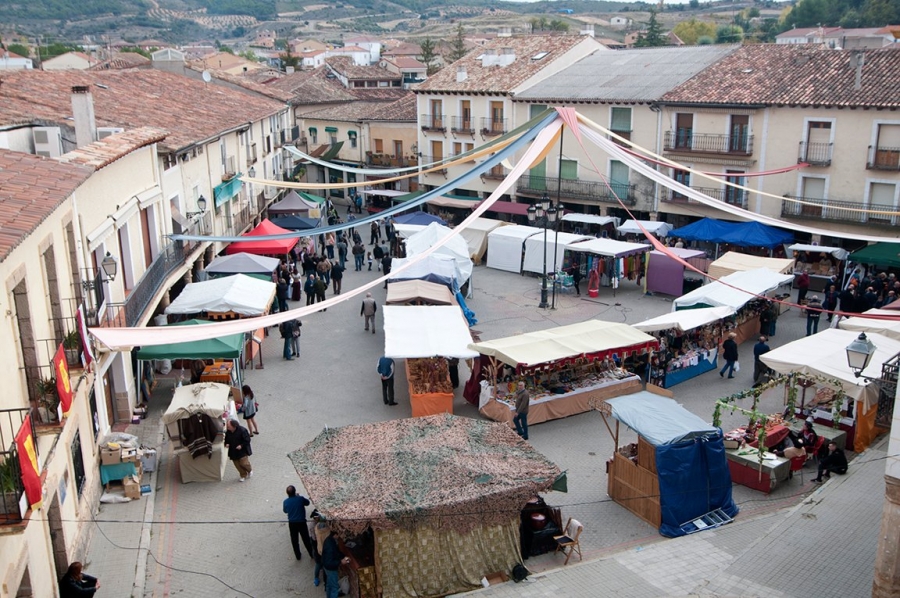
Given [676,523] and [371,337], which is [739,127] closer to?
[371,337]

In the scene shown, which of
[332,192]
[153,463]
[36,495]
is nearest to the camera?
[36,495]

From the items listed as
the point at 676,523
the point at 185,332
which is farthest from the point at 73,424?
the point at 676,523

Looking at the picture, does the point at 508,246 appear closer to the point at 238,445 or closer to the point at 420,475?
the point at 238,445

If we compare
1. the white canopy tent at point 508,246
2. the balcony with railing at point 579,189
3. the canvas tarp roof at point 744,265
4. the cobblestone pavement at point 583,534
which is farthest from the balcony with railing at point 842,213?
the cobblestone pavement at point 583,534

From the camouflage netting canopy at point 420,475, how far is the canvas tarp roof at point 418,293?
27.6 ft

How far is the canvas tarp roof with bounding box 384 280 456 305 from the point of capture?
19938 mm

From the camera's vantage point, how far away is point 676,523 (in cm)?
1165

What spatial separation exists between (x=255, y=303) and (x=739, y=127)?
1835cm

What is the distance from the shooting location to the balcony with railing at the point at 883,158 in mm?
24359

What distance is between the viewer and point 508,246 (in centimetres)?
2805

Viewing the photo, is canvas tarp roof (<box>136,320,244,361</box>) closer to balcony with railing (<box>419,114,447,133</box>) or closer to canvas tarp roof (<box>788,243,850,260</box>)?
canvas tarp roof (<box>788,243,850,260</box>)

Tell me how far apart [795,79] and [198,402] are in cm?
2294

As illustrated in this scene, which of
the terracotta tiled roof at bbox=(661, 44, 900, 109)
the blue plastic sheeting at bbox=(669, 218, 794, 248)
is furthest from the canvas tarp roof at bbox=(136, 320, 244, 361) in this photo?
the terracotta tiled roof at bbox=(661, 44, 900, 109)

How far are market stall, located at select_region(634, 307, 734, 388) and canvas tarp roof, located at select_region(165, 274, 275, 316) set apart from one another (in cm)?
840
